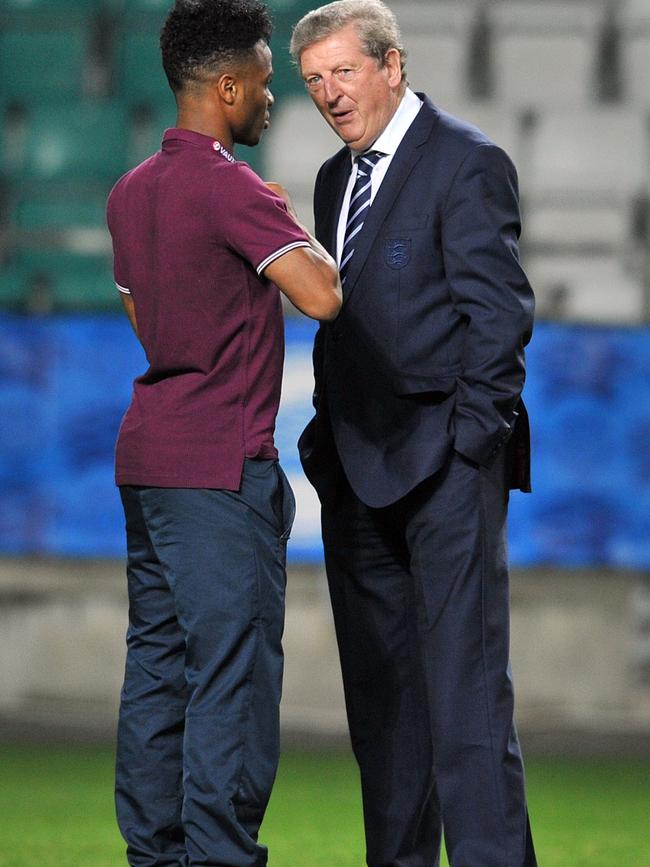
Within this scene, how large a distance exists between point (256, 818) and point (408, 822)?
0.44 m

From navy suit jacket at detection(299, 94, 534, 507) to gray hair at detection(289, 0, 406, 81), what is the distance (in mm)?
143

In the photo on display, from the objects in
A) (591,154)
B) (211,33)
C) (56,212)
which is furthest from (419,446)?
(56,212)

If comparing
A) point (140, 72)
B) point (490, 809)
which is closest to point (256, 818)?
point (490, 809)

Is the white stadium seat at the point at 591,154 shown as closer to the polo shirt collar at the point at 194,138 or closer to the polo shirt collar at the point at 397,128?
the polo shirt collar at the point at 397,128

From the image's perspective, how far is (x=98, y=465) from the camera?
5801 mm

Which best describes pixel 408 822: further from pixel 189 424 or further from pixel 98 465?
pixel 98 465

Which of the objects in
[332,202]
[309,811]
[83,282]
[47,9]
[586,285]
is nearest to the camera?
[332,202]

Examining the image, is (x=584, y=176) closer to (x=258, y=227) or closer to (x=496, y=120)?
(x=496, y=120)

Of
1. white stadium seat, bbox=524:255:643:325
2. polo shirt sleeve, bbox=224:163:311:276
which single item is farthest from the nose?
white stadium seat, bbox=524:255:643:325

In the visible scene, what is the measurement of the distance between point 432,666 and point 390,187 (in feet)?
2.64

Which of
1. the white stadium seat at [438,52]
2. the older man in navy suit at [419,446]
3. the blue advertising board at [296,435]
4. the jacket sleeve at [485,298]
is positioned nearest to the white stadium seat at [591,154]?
the white stadium seat at [438,52]

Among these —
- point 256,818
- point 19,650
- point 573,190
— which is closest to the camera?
point 256,818

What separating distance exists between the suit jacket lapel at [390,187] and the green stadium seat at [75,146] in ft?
14.3

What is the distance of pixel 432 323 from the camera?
2.29 metres
